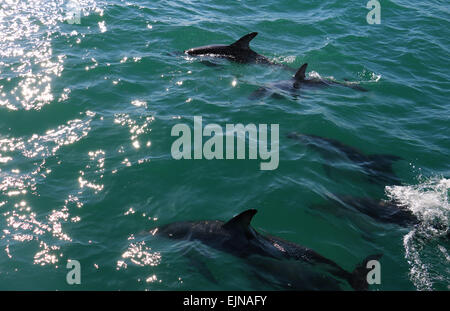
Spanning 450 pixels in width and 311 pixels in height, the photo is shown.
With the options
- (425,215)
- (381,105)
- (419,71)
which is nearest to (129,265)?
(425,215)

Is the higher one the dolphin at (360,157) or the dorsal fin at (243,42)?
the dorsal fin at (243,42)

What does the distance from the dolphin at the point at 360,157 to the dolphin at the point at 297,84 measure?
250 cm

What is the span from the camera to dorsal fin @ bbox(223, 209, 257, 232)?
7812 millimetres

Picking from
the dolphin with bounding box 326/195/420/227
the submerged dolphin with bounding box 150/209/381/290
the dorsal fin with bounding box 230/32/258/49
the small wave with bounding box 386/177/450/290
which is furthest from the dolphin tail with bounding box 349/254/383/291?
the dorsal fin with bounding box 230/32/258/49

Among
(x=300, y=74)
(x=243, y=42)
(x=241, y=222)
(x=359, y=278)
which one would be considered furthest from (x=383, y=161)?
(x=243, y=42)

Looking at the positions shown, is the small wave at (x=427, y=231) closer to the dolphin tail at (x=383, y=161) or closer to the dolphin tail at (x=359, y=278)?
the dolphin tail at (x=383, y=161)

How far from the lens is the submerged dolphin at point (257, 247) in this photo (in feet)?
25.3

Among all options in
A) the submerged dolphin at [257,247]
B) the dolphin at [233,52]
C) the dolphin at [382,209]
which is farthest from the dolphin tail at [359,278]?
the dolphin at [233,52]

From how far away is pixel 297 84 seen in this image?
48.6ft

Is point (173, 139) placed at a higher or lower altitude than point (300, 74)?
lower

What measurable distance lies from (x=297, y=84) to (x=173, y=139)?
5539 mm

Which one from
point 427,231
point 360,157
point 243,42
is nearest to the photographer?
point 427,231

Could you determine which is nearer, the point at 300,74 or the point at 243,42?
the point at 300,74

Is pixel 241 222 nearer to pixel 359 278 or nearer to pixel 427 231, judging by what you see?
pixel 359 278
